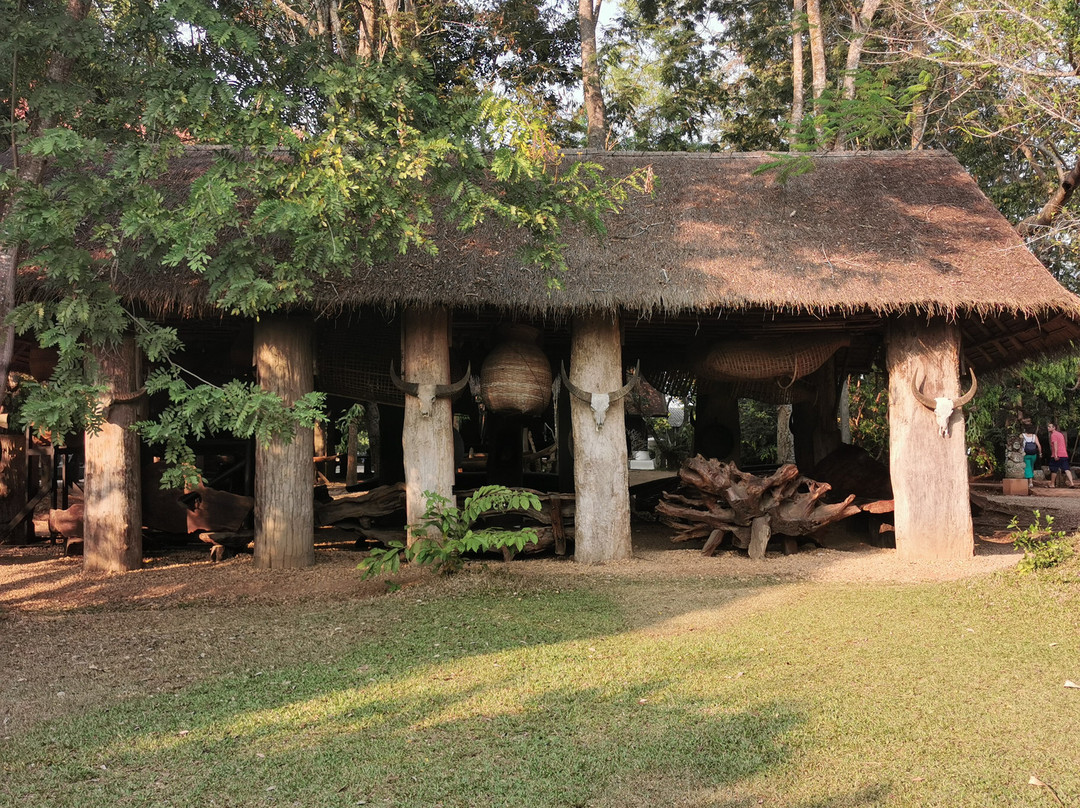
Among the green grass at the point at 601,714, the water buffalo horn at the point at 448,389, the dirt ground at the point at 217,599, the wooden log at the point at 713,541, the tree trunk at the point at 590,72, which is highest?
the tree trunk at the point at 590,72

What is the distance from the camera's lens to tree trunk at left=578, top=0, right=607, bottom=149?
1516cm

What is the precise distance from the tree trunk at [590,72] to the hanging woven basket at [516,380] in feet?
23.8

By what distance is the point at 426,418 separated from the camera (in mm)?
8320

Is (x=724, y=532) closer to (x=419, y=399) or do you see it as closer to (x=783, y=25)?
(x=419, y=399)

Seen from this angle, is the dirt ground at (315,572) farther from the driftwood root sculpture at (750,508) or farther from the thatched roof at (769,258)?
the thatched roof at (769,258)

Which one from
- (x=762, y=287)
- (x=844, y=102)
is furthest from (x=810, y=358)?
(x=844, y=102)

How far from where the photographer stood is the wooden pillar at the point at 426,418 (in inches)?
326

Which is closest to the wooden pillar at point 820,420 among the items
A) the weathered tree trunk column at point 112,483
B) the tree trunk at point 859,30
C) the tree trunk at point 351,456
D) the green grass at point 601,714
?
the green grass at point 601,714

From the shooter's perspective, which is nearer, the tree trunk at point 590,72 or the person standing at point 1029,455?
the tree trunk at point 590,72

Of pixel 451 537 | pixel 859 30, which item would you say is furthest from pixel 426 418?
pixel 859 30

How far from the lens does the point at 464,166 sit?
21.0 ft

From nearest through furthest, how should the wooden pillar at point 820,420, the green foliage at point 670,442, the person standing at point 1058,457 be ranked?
1. the wooden pillar at point 820,420
2. the person standing at point 1058,457
3. the green foliage at point 670,442

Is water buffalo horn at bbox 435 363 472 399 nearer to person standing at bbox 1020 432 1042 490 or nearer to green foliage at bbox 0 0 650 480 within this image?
green foliage at bbox 0 0 650 480

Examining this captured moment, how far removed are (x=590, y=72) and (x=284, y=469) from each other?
31.1 feet
